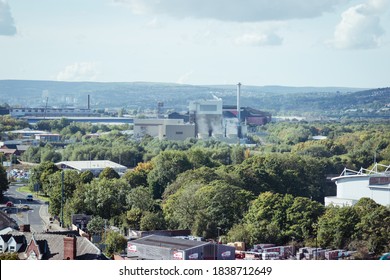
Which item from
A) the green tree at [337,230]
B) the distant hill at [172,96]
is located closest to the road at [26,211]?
the green tree at [337,230]

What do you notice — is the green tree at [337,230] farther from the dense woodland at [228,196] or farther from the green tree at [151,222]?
the green tree at [151,222]

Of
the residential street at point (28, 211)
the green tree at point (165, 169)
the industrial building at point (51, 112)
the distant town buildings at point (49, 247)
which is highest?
the distant town buildings at point (49, 247)

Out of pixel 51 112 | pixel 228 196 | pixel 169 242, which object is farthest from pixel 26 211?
pixel 51 112

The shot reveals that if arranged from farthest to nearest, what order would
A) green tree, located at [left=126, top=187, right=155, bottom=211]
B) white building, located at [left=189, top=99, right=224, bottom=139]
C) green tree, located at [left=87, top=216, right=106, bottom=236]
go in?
white building, located at [left=189, top=99, right=224, bottom=139] < green tree, located at [left=126, top=187, right=155, bottom=211] < green tree, located at [left=87, top=216, right=106, bottom=236]

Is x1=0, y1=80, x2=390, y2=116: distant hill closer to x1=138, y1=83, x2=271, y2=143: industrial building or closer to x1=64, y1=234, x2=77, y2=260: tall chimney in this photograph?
x1=138, y1=83, x2=271, y2=143: industrial building

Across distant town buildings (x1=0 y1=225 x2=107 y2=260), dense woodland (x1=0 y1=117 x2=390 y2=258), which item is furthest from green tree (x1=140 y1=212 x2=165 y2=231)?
distant town buildings (x1=0 y1=225 x2=107 y2=260)

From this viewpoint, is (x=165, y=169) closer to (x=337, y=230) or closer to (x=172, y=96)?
(x=337, y=230)

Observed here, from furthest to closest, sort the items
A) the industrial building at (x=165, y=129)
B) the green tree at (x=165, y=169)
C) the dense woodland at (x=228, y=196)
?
the industrial building at (x=165, y=129) < the green tree at (x=165, y=169) < the dense woodland at (x=228, y=196)
